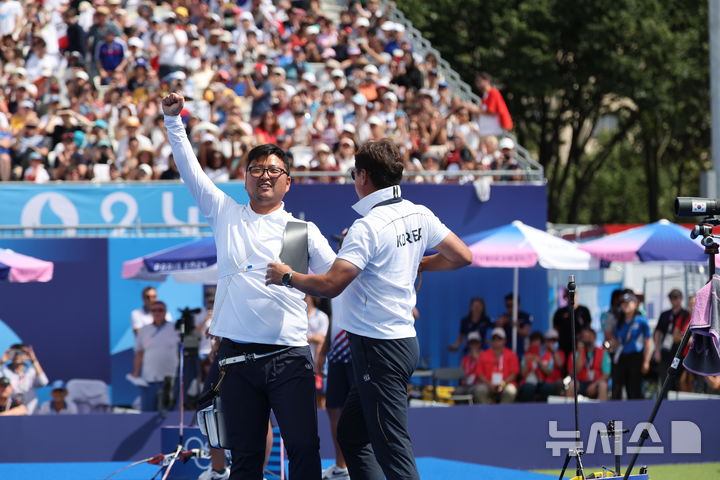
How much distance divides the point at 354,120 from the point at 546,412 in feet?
24.0

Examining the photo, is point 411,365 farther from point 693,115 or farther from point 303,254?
point 693,115

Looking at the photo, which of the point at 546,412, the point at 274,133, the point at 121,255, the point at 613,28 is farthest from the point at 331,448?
the point at 613,28

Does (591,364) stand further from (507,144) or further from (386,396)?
(386,396)

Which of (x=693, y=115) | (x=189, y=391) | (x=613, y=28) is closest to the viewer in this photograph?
(x=189, y=391)

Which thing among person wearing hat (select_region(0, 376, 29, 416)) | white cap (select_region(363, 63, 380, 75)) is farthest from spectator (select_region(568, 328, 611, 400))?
white cap (select_region(363, 63, 380, 75))

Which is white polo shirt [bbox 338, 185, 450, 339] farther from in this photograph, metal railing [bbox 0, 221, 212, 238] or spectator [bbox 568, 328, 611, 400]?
metal railing [bbox 0, 221, 212, 238]

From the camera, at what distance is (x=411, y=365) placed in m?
5.85

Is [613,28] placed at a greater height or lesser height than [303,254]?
greater

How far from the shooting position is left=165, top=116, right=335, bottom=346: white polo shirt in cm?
585

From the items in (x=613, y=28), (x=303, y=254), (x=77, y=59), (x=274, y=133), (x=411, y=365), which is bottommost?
(x=411, y=365)

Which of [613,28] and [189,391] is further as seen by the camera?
[613,28]

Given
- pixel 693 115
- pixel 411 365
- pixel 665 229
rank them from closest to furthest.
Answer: pixel 411 365
pixel 665 229
pixel 693 115

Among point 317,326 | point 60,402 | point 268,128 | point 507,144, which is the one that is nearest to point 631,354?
point 317,326

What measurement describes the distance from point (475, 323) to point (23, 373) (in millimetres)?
5650
